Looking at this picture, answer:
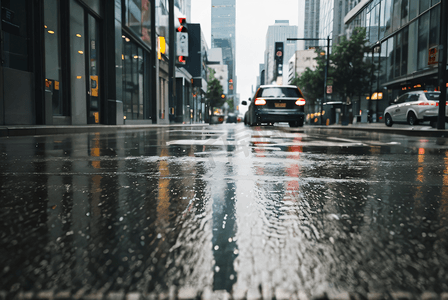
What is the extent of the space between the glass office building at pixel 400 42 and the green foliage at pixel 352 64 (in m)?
1.81

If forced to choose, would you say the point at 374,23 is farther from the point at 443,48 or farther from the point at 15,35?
the point at 15,35

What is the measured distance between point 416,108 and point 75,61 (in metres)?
16.1

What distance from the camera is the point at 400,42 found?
32.5m

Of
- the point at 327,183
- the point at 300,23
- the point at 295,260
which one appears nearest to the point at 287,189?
the point at 327,183

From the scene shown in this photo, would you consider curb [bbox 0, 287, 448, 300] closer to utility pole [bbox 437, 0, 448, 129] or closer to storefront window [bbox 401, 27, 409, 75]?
utility pole [bbox 437, 0, 448, 129]

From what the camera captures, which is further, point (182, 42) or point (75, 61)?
point (182, 42)

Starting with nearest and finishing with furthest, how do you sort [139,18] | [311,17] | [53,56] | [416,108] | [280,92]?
[53,56]
[280,92]
[416,108]
[139,18]
[311,17]

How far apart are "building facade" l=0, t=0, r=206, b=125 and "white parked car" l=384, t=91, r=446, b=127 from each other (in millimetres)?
14966

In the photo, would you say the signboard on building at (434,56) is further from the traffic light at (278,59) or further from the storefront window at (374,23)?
the traffic light at (278,59)

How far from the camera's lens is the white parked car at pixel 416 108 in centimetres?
1702

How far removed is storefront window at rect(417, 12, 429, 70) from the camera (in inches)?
1081

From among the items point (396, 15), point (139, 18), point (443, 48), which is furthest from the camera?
point (396, 15)

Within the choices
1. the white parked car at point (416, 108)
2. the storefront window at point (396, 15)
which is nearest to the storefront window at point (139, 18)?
the white parked car at point (416, 108)

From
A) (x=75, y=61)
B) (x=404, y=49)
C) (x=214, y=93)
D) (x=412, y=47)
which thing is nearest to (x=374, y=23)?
(x=404, y=49)
